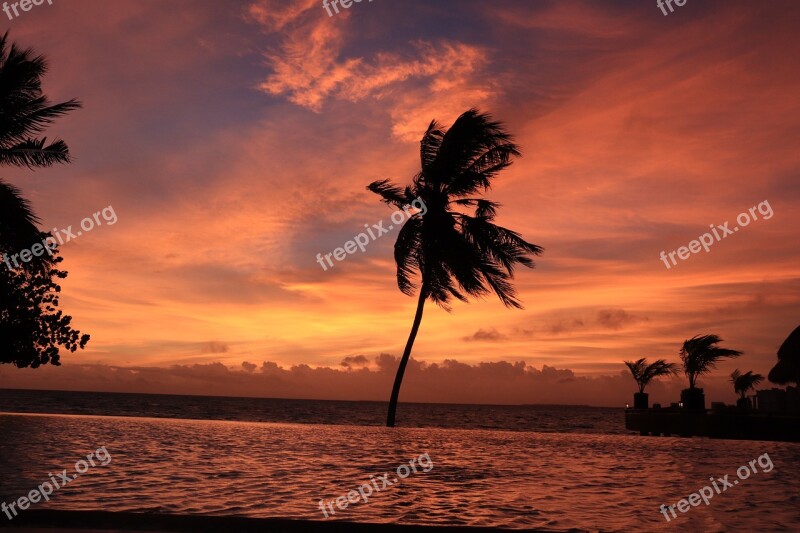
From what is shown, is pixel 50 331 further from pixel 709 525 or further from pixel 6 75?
pixel 709 525

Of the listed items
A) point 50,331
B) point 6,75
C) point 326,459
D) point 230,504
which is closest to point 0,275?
point 50,331

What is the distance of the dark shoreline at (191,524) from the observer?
22.4ft

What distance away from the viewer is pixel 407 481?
1126 cm

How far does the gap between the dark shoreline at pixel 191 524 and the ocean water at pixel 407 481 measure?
757 millimetres

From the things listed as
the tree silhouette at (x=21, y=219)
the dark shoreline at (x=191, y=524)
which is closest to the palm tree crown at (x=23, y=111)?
the tree silhouette at (x=21, y=219)

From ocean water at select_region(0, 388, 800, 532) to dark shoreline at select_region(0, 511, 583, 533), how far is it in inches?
29.8

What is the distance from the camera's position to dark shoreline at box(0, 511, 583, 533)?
22.4 feet

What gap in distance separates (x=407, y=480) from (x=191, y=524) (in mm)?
5093

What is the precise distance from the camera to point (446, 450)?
17969 millimetres

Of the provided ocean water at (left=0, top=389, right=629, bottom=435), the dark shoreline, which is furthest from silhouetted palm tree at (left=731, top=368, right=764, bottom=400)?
the dark shoreline

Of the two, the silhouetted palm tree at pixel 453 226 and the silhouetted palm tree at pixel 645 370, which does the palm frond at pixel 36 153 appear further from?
the silhouetted palm tree at pixel 645 370

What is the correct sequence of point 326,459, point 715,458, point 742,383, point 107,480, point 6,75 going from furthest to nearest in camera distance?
point 742,383 < point 6,75 < point 715,458 < point 326,459 < point 107,480

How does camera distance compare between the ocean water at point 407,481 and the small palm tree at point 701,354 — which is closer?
the ocean water at point 407,481

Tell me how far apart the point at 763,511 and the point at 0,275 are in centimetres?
2737
